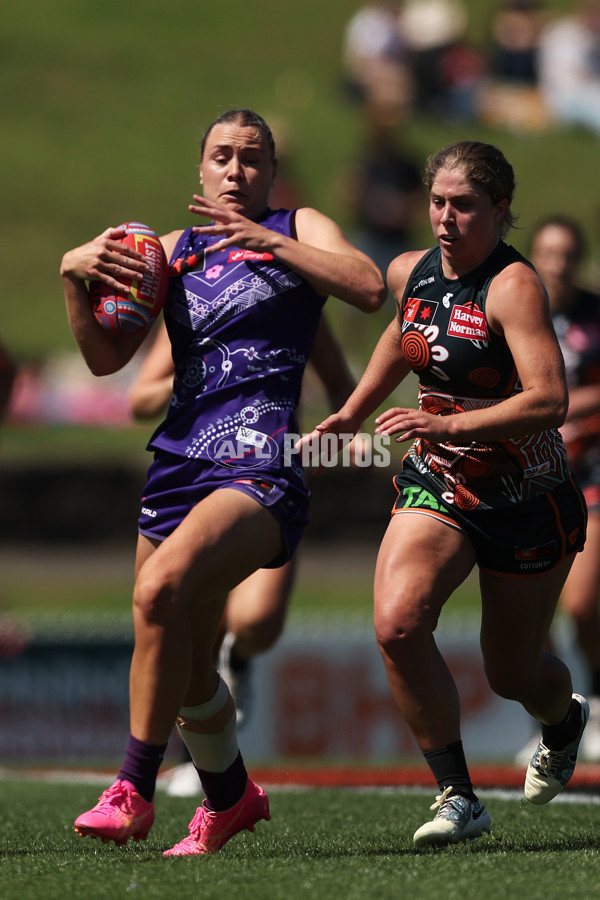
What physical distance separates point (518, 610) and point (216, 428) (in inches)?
44.0

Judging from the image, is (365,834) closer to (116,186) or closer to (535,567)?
(535,567)

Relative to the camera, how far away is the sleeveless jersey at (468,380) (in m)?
4.30

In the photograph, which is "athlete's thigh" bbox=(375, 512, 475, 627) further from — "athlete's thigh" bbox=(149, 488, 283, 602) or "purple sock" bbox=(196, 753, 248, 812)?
"purple sock" bbox=(196, 753, 248, 812)

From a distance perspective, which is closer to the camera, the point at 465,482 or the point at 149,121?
the point at 465,482

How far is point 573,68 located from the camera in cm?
2339

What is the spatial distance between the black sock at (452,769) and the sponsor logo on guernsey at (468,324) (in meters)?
1.28

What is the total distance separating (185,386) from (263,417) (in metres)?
0.28

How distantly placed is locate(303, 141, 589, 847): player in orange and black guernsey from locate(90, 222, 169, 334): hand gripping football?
26.7 inches

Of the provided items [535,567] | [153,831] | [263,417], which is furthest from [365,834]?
[263,417]

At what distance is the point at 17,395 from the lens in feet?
53.2

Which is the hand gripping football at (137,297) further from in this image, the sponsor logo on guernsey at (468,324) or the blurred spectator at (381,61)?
the blurred spectator at (381,61)

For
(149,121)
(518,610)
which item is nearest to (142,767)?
(518,610)

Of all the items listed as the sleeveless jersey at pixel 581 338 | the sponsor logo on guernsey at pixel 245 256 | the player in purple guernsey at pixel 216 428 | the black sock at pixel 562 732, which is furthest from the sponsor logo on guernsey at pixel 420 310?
the sleeveless jersey at pixel 581 338

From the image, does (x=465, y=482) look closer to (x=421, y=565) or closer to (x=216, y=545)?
(x=421, y=565)
